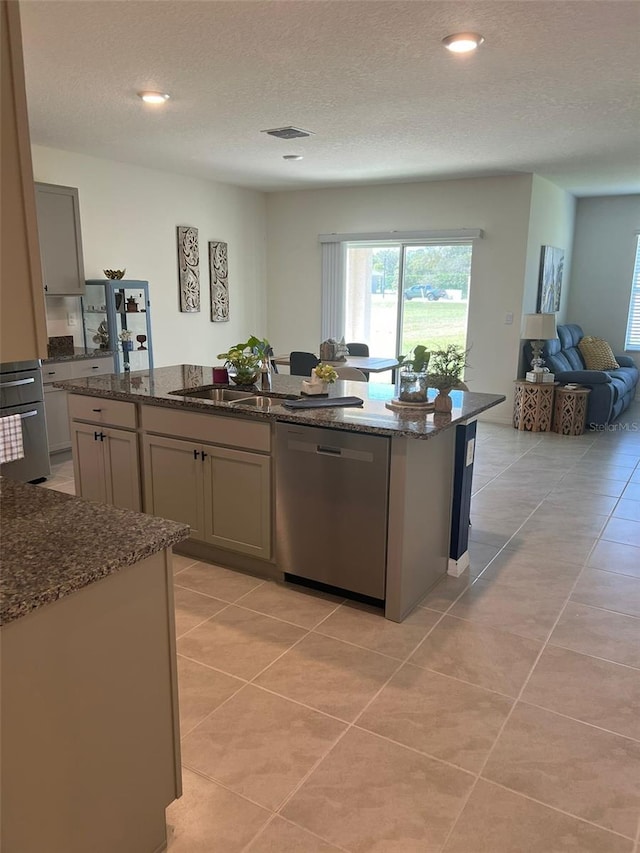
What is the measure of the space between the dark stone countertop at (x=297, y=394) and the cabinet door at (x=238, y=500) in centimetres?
24

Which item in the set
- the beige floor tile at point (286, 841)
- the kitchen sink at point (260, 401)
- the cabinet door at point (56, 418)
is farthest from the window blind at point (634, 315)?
the beige floor tile at point (286, 841)

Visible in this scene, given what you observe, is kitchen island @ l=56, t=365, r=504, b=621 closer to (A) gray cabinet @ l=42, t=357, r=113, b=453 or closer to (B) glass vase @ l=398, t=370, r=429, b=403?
(B) glass vase @ l=398, t=370, r=429, b=403

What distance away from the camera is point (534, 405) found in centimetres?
686

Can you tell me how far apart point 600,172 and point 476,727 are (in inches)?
246

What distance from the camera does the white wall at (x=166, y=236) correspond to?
5914 millimetres

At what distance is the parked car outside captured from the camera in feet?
24.6

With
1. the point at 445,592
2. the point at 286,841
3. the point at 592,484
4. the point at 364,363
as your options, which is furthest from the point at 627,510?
the point at 286,841

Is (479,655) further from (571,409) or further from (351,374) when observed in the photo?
(571,409)

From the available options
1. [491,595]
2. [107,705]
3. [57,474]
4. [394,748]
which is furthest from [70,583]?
[57,474]

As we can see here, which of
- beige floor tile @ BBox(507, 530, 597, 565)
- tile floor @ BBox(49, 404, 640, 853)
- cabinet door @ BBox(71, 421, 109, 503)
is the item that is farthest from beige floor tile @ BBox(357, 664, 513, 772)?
cabinet door @ BBox(71, 421, 109, 503)

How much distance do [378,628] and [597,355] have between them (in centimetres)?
656

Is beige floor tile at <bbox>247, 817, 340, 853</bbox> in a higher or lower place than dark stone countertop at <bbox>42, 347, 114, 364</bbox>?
lower

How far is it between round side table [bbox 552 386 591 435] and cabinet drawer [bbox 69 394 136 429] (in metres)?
4.91

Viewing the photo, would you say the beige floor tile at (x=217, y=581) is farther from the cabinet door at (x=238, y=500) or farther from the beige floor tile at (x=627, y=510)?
the beige floor tile at (x=627, y=510)
